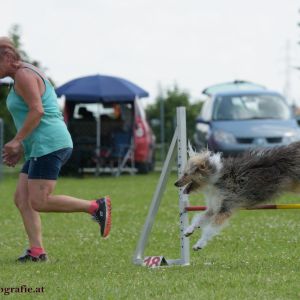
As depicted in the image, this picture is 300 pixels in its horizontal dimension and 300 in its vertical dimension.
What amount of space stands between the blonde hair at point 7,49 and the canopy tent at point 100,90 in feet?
40.8

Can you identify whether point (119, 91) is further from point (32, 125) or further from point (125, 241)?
point (32, 125)

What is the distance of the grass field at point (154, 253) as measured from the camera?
210 inches

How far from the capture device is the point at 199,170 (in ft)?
21.7

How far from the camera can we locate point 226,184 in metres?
6.55

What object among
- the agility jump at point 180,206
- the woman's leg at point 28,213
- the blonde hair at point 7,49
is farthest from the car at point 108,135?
the blonde hair at point 7,49

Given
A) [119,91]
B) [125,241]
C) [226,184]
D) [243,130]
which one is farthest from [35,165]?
[119,91]

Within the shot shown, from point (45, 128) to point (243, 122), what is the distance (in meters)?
10.1

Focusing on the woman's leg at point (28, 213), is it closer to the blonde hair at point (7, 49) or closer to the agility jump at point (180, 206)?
the agility jump at point (180, 206)

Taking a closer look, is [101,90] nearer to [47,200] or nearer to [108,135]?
[108,135]

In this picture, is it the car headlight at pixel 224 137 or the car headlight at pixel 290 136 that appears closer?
the car headlight at pixel 224 137

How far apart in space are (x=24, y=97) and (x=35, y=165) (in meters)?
0.55

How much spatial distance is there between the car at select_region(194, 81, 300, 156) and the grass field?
390cm

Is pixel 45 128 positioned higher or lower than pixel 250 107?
higher

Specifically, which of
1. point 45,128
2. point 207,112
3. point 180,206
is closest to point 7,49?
point 45,128
